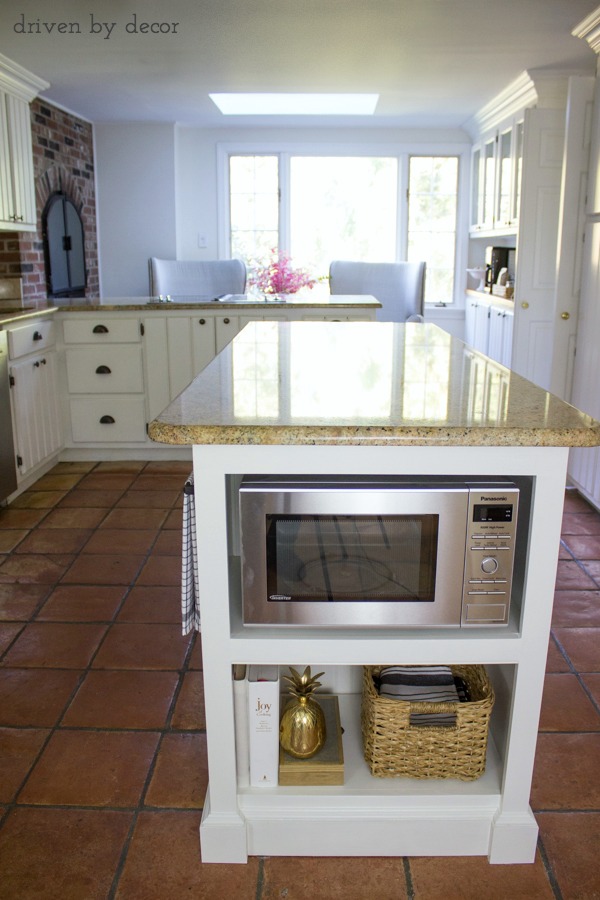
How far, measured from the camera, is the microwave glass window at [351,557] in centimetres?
149

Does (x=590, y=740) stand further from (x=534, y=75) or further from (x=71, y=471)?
(x=534, y=75)

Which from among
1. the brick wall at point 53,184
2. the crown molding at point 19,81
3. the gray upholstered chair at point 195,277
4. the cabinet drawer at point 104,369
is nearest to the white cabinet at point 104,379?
the cabinet drawer at point 104,369

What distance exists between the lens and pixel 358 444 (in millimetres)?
1405

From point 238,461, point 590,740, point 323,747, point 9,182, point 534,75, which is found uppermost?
point 534,75

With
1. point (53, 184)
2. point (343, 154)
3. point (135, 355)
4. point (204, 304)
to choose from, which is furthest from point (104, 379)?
point (343, 154)

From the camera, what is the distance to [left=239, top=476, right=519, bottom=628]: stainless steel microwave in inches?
57.6

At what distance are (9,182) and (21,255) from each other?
22.3 inches

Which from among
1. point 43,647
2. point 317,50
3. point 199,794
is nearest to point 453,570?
point 199,794

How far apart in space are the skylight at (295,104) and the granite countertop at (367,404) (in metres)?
4.32

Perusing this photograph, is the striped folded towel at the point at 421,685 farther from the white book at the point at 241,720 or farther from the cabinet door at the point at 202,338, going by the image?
the cabinet door at the point at 202,338

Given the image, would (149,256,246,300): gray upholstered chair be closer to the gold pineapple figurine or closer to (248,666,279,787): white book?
the gold pineapple figurine

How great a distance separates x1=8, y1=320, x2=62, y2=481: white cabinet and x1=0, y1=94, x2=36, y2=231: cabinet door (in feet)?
2.75

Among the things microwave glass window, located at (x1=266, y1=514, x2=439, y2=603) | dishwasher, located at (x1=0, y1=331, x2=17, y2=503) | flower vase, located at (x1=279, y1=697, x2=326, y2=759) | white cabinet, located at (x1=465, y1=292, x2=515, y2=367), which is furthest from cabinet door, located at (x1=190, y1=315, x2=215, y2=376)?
microwave glass window, located at (x1=266, y1=514, x2=439, y2=603)

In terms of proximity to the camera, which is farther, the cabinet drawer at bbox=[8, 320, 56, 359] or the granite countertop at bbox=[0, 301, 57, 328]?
the cabinet drawer at bbox=[8, 320, 56, 359]
